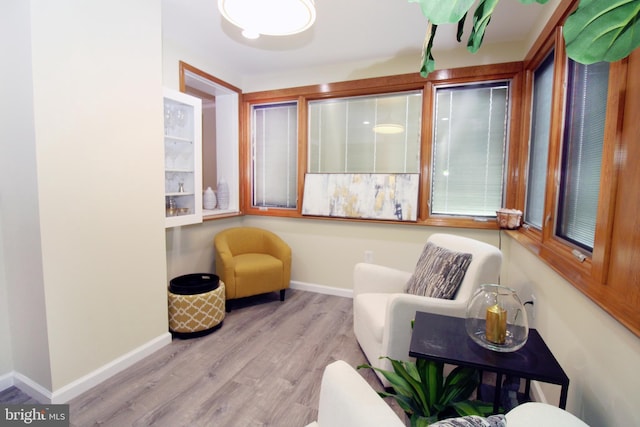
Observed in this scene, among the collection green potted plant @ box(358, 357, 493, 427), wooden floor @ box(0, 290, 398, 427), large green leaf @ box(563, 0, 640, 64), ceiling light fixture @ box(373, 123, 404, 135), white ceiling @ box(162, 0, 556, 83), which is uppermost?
white ceiling @ box(162, 0, 556, 83)

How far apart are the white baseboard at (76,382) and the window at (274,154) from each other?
210cm

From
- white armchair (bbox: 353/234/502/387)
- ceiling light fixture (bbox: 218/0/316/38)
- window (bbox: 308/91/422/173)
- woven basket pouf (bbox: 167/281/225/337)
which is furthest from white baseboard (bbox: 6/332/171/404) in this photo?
window (bbox: 308/91/422/173)

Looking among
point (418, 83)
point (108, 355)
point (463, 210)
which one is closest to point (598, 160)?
point (463, 210)

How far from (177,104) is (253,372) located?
7.04 ft

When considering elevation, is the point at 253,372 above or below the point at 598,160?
below

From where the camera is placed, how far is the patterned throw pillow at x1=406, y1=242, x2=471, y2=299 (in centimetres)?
182

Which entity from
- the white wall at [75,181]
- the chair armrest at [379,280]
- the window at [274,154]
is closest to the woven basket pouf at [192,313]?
the white wall at [75,181]

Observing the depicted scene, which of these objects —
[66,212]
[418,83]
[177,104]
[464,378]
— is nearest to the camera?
[464,378]

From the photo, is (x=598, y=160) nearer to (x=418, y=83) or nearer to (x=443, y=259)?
(x=443, y=259)

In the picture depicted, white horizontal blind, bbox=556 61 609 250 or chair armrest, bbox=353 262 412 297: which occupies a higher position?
white horizontal blind, bbox=556 61 609 250

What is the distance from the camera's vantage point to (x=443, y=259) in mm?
1938

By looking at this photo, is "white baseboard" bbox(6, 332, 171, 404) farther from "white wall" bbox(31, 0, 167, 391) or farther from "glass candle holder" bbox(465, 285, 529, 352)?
"glass candle holder" bbox(465, 285, 529, 352)

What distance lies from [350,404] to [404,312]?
1052 mm

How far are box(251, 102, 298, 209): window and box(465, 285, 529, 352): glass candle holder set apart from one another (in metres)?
2.62
